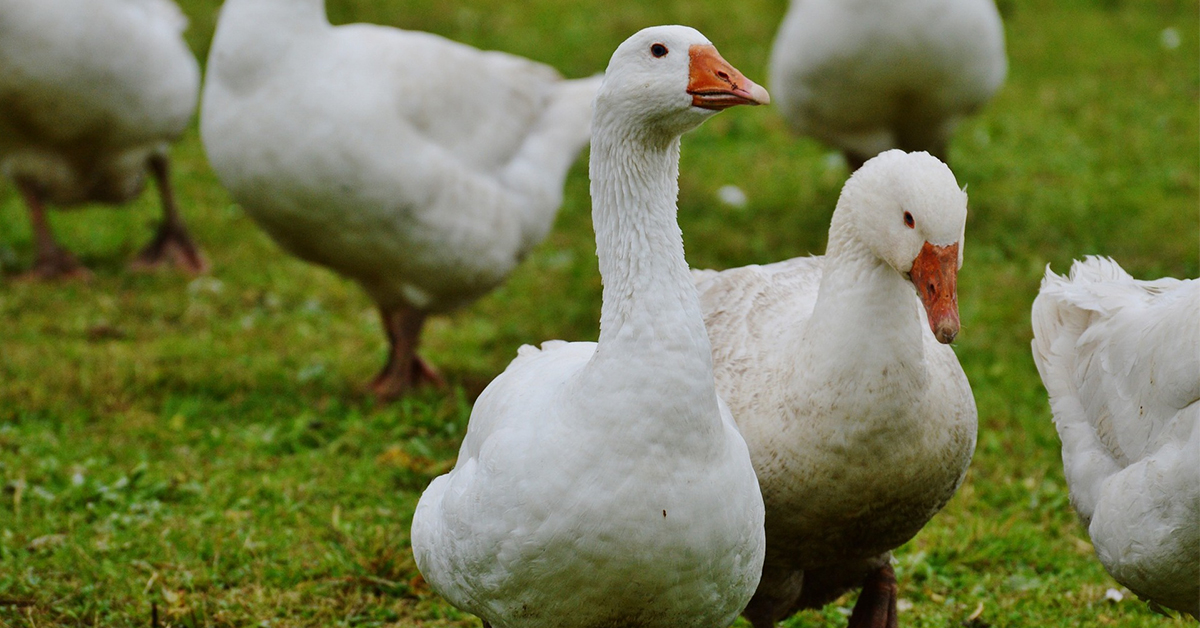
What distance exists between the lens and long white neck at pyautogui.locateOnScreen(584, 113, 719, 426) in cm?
308

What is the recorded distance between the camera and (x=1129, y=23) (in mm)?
12828

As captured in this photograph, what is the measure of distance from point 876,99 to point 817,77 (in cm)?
37

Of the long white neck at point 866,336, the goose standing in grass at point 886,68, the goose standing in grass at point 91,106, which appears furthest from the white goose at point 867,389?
the goose standing in grass at point 91,106

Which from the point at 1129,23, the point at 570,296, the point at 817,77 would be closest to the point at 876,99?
the point at 817,77

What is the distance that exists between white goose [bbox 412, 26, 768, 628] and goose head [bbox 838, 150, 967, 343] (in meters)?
0.63

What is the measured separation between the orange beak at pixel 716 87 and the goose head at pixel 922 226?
0.64 m

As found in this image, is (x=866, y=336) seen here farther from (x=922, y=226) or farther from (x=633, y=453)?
(x=633, y=453)

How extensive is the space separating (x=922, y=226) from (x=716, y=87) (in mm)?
769

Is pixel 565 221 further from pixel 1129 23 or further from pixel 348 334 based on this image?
pixel 1129 23

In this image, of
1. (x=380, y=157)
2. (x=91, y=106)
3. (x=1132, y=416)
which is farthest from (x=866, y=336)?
(x=91, y=106)

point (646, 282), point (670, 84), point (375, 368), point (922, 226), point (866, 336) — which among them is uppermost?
point (670, 84)

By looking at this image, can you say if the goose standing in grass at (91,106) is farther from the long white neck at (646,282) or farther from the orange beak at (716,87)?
the orange beak at (716,87)

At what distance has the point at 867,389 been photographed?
11.9 feet

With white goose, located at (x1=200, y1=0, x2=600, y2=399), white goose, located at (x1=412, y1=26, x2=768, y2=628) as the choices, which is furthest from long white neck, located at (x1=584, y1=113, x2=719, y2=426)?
white goose, located at (x1=200, y1=0, x2=600, y2=399)
